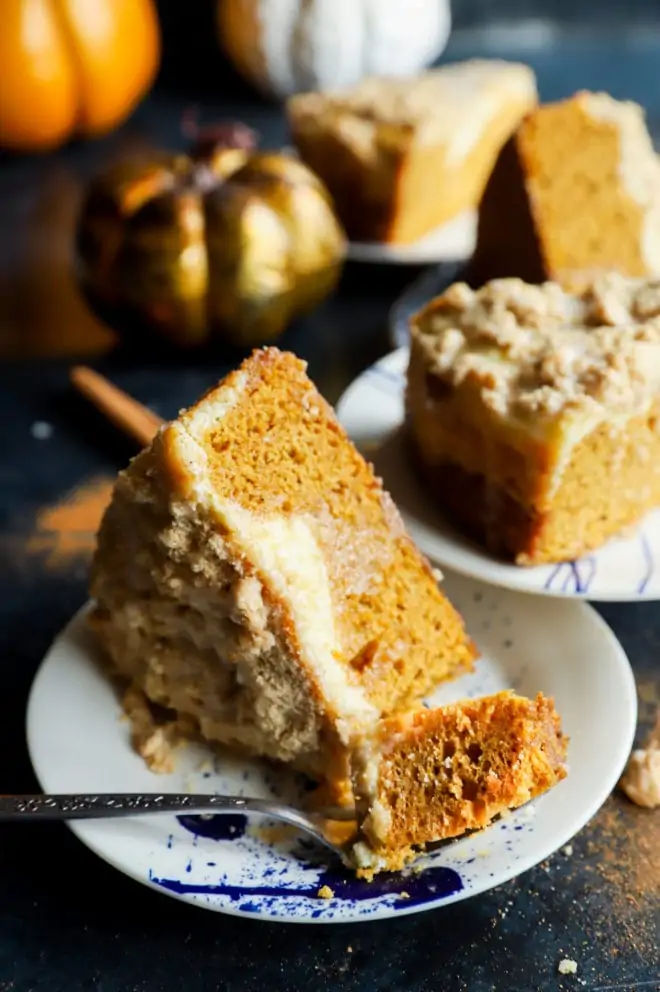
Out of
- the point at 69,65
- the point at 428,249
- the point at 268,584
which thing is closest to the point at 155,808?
the point at 268,584

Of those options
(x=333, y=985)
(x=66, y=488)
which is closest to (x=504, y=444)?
(x=333, y=985)

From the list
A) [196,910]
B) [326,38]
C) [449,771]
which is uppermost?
[326,38]

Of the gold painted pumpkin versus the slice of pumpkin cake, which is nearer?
the slice of pumpkin cake

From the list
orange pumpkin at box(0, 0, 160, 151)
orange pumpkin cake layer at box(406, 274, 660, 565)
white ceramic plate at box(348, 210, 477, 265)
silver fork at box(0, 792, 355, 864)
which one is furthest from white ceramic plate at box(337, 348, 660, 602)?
orange pumpkin at box(0, 0, 160, 151)

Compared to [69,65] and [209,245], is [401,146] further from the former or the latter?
[69,65]

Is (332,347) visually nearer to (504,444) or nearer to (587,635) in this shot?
(504,444)

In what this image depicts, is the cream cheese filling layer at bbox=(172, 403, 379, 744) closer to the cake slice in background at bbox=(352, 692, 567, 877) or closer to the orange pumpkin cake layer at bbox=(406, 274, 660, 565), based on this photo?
the cake slice in background at bbox=(352, 692, 567, 877)
